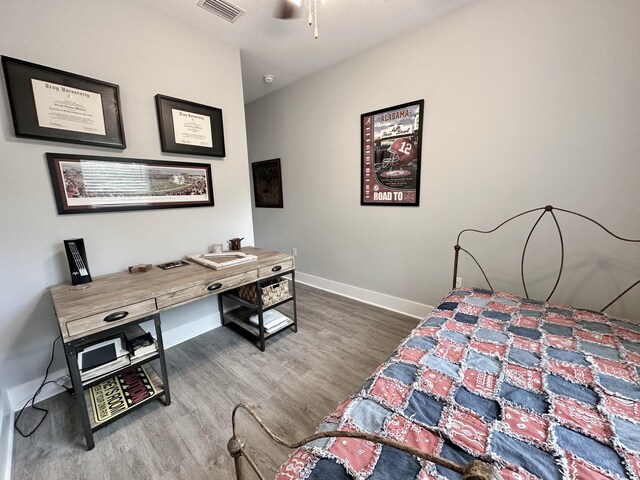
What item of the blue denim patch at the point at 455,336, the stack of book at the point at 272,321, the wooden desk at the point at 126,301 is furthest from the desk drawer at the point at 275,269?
the blue denim patch at the point at 455,336

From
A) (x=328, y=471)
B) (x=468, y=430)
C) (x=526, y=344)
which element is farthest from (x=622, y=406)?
(x=328, y=471)

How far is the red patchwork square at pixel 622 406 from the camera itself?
2.85ft

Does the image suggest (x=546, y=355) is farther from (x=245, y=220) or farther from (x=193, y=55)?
(x=193, y=55)

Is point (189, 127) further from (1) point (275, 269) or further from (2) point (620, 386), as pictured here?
(2) point (620, 386)

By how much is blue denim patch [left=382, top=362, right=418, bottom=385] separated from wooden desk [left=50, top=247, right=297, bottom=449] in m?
1.29

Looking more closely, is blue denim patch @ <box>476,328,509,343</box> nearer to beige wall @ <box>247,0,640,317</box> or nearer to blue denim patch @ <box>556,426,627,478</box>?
blue denim patch @ <box>556,426,627,478</box>

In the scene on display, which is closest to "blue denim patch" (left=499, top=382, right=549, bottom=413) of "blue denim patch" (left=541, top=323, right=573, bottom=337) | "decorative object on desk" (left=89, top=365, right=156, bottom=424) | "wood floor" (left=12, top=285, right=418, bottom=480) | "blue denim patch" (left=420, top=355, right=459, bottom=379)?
"blue denim patch" (left=420, top=355, right=459, bottom=379)

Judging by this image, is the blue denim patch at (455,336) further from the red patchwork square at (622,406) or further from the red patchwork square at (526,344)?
the red patchwork square at (622,406)

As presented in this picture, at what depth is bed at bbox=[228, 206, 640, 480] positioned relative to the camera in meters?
0.71

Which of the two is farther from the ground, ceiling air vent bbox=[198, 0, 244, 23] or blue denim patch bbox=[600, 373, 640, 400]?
ceiling air vent bbox=[198, 0, 244, 23]

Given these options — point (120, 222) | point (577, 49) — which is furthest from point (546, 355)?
point (120, 222)

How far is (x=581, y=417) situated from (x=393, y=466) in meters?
0.70

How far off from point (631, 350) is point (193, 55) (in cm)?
354

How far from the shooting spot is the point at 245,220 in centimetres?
277
